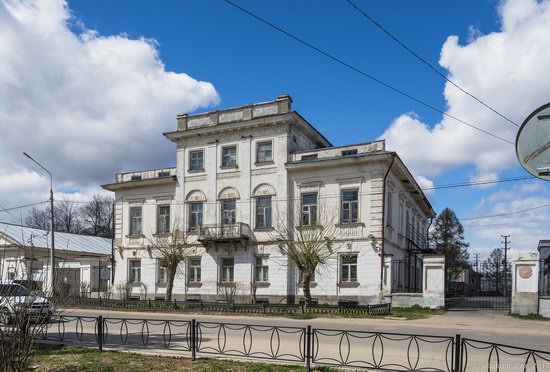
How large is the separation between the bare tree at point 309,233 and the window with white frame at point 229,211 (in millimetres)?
3234

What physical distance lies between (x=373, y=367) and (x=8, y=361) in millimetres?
6011

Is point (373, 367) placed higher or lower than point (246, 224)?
lower

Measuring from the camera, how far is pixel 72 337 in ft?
43.7

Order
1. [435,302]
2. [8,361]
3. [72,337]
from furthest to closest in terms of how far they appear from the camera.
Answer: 1. [435,302]
2. [72,337]
3. [8,361]

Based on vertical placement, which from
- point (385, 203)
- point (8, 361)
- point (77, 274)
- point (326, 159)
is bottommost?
point (77, 274)

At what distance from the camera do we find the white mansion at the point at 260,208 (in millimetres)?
28047

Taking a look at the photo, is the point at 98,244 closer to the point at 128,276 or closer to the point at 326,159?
the point at 128,276

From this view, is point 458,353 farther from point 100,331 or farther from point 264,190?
point 264,190

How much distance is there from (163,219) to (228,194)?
592cm

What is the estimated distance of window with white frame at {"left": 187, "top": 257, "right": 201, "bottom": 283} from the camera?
Answer: 108 ft

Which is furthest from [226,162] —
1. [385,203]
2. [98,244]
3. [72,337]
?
[98,244]

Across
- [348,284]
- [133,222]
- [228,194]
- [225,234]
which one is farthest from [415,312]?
[133,222]

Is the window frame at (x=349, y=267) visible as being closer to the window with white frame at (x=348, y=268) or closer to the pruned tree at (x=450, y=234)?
the window with white frame at (x=348, y=268)

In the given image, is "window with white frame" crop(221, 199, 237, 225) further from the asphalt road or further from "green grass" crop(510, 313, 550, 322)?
"green grass" crop(510, 313, 550, 322)
